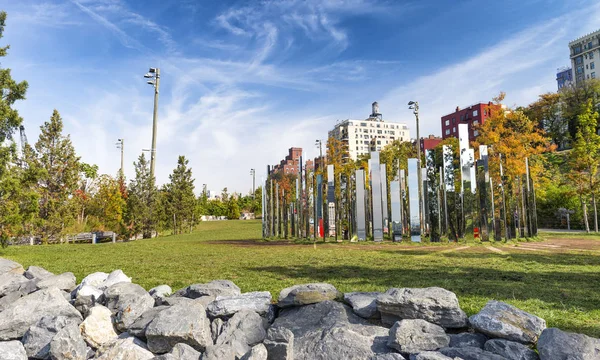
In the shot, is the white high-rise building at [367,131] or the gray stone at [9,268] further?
the white high-rise building at [367,131]

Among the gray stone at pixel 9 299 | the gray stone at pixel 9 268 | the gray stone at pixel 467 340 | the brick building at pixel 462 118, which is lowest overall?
the gray stone at pixel 9 299

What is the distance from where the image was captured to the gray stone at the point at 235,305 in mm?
4492

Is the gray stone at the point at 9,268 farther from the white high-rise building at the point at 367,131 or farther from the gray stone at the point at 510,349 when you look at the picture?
the white high-rise building at the point at 367,131

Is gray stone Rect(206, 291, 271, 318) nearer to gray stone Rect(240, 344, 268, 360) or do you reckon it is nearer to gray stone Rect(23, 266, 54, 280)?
gray stone Rect(240, 344, 268, 360)

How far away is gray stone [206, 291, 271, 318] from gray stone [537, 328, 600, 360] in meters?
2.80

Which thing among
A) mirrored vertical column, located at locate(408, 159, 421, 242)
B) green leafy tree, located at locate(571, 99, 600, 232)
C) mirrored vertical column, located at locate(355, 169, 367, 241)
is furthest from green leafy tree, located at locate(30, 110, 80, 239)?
green leafy tree, located at locate(571, 99, 600, 232)

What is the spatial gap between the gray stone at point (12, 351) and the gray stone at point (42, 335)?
0.07 m

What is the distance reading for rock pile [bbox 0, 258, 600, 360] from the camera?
3.32 m

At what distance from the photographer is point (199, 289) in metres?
5.07

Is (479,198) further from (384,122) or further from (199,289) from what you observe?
(384,122)

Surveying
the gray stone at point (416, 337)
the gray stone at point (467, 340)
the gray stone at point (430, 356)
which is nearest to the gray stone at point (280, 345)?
the gray stone at point (416, 337)

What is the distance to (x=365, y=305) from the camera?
13.5 ft

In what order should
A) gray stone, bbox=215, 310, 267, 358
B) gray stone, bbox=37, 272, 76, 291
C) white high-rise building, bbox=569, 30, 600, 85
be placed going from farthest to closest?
white high-rise building, bbox=569, 30, 600, 85, gray stone, bbox=37, 272, 76, 291, gray stone, bbox=215, 310, 267, 358

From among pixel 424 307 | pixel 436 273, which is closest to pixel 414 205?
pixel 436 273
